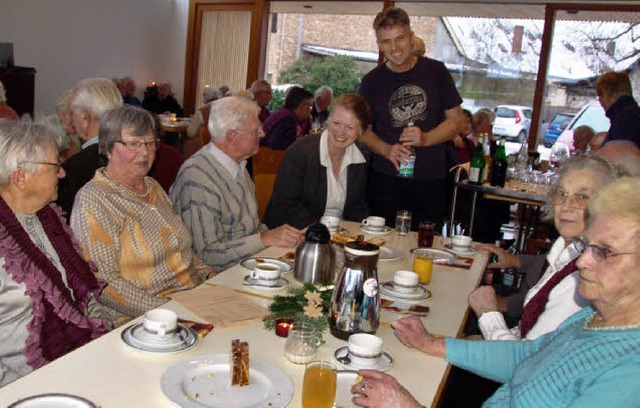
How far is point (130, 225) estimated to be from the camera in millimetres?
2326

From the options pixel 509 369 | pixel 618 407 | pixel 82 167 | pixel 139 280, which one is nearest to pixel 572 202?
pixel 509 369

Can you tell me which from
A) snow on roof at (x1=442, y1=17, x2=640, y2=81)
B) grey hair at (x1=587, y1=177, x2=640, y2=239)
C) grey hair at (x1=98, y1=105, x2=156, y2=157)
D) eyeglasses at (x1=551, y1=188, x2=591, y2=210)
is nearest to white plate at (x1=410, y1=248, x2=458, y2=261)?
eyeglasses at (x1=551, y1=188, x2=591, y2=210)

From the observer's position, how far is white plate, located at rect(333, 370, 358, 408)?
139cm

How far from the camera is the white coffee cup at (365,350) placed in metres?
1.56

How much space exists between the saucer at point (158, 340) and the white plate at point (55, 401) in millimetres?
274

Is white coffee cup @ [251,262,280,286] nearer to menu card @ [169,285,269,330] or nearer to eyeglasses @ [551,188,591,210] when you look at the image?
menu card @ [169,285,269,330]

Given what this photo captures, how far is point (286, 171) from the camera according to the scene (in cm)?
345

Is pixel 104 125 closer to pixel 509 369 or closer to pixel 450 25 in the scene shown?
pixel 509 369

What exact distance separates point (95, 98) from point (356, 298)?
6.27 feet

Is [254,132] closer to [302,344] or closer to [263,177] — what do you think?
[263,177]

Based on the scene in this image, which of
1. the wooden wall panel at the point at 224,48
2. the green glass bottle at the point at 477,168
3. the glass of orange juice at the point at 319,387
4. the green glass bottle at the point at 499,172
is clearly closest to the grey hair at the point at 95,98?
the glass of orange juice at the point at 319,387

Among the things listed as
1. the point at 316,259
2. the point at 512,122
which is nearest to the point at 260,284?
the point at 316,259

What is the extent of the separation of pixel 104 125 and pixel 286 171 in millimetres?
1228

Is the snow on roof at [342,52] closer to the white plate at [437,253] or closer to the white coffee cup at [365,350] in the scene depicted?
the white plate at [437,253]
